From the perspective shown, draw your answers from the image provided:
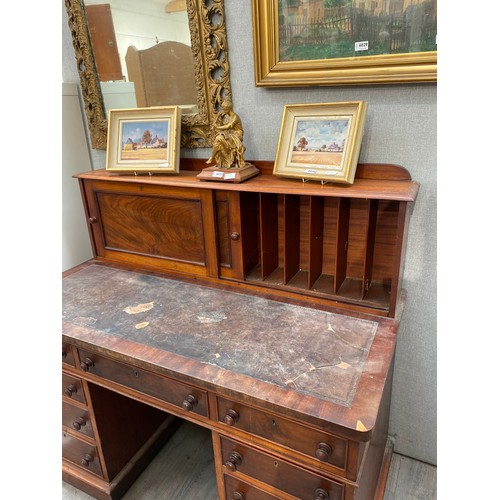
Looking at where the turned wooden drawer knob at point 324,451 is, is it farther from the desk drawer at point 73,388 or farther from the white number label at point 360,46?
the white number label at point 360,46

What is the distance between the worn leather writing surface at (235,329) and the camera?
963 millimetres

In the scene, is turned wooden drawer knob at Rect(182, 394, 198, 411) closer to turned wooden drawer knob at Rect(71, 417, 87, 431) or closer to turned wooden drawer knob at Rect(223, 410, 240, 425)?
turned wooden drawer knob at Rect(223, 410, 240, 425)

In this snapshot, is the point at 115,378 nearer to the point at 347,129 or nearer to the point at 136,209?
the point at 136,209

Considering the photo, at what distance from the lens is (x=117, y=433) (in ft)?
4.94

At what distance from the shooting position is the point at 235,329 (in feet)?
3.76

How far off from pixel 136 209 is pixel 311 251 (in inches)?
28.5

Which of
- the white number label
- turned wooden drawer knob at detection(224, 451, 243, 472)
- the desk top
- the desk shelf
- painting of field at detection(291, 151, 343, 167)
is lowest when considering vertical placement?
turned wooden drawer knob at detection(224, 451, 243, 472)

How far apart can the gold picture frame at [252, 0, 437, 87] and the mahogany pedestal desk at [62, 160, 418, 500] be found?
29 cm

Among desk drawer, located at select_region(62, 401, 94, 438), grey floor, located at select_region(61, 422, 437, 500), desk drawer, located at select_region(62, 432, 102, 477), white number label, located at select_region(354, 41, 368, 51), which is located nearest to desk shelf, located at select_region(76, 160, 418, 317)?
white number label, located at select_region(354, 41, 368, 51)

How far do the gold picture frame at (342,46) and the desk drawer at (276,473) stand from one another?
1111 millimetres

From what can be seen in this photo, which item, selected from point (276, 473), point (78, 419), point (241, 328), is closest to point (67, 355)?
point (78, 419)

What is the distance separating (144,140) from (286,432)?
1.15 meters

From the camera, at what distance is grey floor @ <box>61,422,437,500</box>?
151 centimetres
